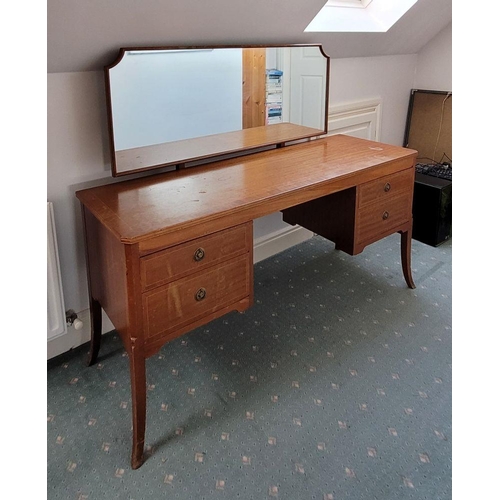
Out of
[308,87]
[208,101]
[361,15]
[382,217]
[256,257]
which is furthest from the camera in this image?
[256,257]

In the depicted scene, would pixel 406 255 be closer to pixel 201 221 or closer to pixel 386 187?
pixel 386 187

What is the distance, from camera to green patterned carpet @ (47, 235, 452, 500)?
1397mm

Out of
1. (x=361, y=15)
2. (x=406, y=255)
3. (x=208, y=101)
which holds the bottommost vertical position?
(x=406, y=255)

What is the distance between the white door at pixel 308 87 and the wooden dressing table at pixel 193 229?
334 mm

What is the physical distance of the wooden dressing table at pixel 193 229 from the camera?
4.46ft

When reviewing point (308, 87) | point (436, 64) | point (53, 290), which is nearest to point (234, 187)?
point (53, 290)

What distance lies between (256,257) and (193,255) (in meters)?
1.16

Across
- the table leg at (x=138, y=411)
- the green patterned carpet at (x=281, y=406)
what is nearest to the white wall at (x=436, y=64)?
the green patterned carpet at (x=281, y=406)

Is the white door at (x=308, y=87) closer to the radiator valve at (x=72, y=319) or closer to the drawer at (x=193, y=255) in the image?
the drawer at (x=193, y=255)

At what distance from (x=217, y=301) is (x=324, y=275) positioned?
1.05 m

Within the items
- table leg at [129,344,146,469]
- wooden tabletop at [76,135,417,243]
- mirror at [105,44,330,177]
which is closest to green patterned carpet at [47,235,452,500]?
table leg at [129,344,146,469]

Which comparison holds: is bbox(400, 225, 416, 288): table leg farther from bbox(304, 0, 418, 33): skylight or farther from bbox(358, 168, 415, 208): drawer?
bbox(304, 0, 418, 33): skylight

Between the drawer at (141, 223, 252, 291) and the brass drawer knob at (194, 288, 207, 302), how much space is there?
7 cm

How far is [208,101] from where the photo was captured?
75.7 inches
